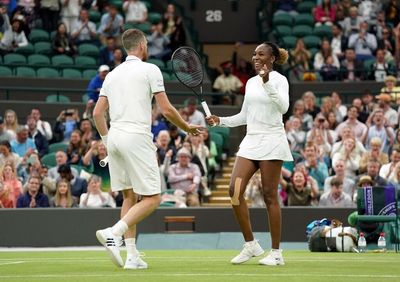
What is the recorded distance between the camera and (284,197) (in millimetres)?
18734

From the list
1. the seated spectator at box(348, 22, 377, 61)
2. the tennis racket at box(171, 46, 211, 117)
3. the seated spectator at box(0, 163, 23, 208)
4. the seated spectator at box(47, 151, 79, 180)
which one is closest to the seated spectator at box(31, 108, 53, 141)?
the seated spectator at box(47, 151, 79, 180)

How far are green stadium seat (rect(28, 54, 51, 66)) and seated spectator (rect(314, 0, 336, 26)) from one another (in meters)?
5.85

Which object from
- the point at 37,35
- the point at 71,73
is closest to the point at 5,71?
the point at 71,73

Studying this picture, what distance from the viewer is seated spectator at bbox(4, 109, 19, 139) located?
20750mm

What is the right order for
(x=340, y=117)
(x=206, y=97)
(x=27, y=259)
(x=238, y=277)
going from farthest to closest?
(x=206, y=97)
(x=340, y=117)
(x=27, y=259)
(x=238, y=277)

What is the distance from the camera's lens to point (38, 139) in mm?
20828

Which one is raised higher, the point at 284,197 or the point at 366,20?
the point at 366,20

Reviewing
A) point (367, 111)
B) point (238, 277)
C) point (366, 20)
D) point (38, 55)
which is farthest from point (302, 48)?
point (238, 277)

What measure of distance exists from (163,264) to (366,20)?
15.2 meters

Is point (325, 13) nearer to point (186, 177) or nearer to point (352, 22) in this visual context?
point (352, 22)

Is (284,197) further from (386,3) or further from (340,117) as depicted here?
(386,3)

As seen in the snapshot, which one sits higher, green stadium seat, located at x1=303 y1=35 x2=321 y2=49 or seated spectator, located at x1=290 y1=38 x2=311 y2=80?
green stadium seat, located at x1=303 y1=35 x2=321 y2=49

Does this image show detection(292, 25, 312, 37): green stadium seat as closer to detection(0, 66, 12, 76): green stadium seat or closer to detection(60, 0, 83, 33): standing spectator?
detection(60, 0, 83, 33): standing spectator

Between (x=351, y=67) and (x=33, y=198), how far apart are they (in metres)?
8.87
